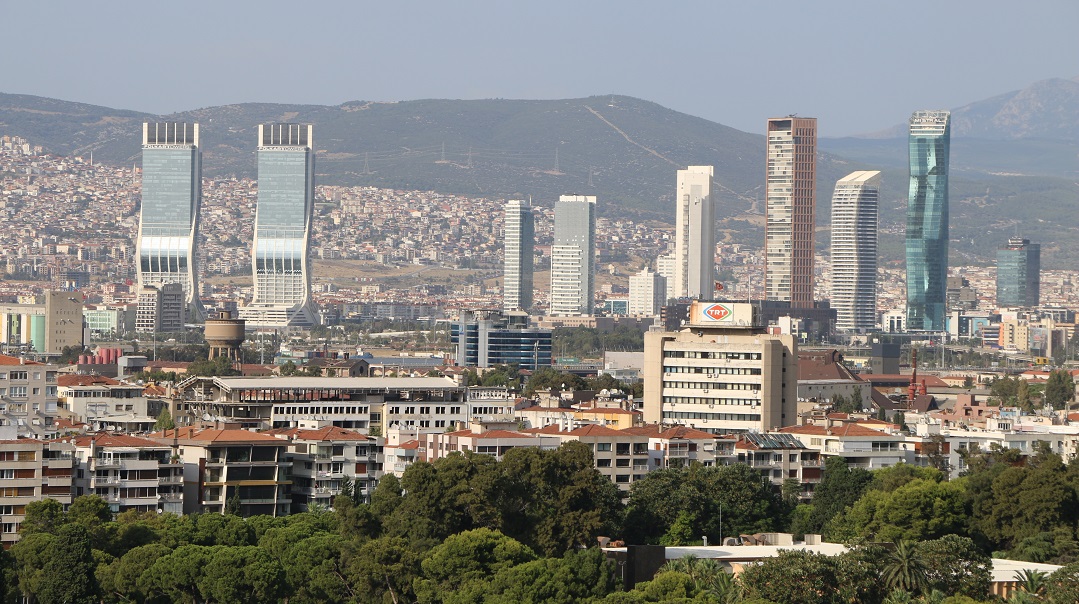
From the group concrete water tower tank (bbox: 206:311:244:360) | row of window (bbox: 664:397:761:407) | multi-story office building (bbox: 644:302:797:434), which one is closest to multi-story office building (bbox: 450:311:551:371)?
concrete water tower tank (bbox: 206:311:244:360)

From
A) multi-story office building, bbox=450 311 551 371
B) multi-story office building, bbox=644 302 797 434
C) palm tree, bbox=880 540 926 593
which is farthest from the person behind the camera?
multi-story office building, bbox=450 311 551 371

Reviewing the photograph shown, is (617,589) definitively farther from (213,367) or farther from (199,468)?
(213,367)

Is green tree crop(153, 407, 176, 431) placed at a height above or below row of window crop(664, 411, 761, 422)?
below

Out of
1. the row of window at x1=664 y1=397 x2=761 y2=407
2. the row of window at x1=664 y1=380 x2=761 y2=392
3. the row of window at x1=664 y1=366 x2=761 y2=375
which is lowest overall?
the row of window at x1=664 y1=397 x2=761 y2=407

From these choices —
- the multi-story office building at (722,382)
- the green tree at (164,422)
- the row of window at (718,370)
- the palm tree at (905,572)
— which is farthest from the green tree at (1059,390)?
the palm tree at (905,572)

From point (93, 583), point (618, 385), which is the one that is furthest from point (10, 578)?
point (618, 385)

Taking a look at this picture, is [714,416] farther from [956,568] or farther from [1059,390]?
[1059,390]

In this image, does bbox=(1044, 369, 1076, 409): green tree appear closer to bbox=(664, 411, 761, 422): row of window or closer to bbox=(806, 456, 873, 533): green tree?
bbox=(664, 411, 761, 422): row of window
